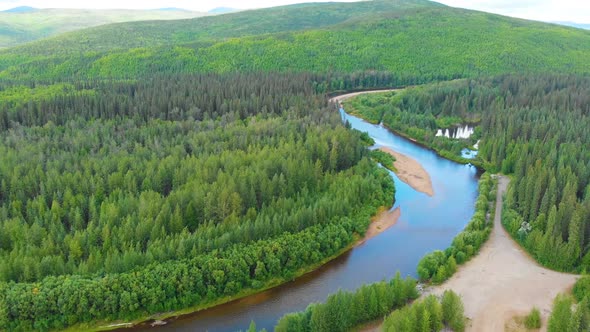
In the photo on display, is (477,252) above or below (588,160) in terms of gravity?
below

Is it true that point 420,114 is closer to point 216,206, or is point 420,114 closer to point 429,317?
point 216,206

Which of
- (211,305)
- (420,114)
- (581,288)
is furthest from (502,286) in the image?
(420,114)

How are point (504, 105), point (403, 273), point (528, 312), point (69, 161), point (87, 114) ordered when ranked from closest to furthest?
point (528, 312)
point (403, 273)
point (69, 161)
point (87, 114)
point (504, 105)

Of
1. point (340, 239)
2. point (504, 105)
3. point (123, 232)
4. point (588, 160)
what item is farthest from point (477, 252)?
point (504, 105)

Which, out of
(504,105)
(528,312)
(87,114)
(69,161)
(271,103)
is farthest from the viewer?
(504,105)

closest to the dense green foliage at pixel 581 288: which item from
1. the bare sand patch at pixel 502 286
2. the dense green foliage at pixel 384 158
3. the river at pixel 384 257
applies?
the bare sand patch at pixel 502 286

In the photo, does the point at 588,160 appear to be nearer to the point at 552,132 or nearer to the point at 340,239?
the point at 552,132

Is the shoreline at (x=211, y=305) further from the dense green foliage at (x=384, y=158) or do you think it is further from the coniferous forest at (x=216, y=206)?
the dense green foliage at (x=384, y=158)
